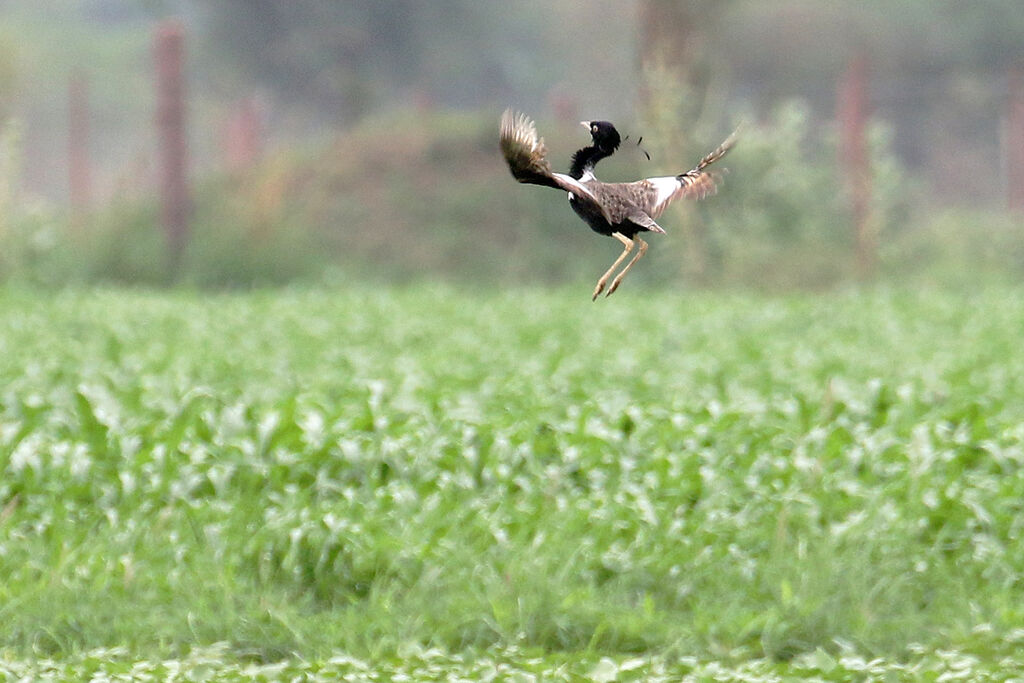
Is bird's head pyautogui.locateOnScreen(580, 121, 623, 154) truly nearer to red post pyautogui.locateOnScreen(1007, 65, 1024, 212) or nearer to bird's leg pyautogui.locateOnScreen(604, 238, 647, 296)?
bird's leg pyautogui.locateOnScreen(604, 238, 647, 296)

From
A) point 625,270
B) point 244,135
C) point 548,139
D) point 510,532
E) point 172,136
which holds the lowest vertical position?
point 510,532

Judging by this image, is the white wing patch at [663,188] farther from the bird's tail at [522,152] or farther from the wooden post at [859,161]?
the wooden post at [859,161]

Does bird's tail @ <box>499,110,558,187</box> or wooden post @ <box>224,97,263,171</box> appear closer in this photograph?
bird's tail @ <box>499,110,558,187</box>

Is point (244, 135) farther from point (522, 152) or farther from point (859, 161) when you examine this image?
point (522, 152)

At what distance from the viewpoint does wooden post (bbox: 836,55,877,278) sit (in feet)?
69.5

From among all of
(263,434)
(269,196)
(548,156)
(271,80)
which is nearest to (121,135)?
(271,80)

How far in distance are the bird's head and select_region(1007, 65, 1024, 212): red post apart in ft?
79.8

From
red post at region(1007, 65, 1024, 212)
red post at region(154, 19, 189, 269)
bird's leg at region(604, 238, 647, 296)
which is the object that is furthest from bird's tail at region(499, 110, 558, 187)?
red post at region(1007, 65, 1024, 212)

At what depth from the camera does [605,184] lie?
1812 millimetres

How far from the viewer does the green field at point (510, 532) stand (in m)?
6.30

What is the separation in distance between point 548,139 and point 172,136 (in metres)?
9.81

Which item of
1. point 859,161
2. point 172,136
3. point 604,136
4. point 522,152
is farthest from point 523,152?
point 859,161

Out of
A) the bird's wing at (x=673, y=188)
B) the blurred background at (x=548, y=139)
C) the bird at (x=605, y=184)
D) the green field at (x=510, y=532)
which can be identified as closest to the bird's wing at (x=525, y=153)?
the bird at (x=605, y=184)

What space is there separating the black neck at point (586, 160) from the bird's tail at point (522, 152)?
63 millimetres
